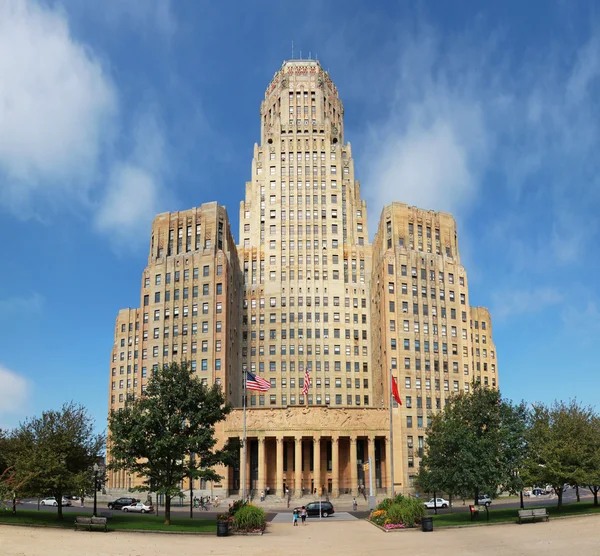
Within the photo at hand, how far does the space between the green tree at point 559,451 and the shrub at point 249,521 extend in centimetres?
2416

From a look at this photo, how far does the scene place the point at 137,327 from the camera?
119 metres

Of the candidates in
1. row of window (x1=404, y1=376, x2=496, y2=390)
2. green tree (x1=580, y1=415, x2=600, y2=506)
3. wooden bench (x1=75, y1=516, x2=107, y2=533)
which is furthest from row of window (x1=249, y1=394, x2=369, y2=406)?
wooden bench (x1=75, y1=516, x2=107, y2=533)

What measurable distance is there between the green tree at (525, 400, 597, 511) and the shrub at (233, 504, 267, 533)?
2416 centimetres

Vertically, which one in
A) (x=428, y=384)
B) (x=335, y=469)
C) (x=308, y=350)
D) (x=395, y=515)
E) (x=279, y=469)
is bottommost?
(x=335, y=469)

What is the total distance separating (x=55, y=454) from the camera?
47.1 meters

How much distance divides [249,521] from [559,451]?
90.8 ft

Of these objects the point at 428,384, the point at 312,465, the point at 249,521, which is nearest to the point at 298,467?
the point at 312,465

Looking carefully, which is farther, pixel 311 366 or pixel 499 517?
pixel 311 366

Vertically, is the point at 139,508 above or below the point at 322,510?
below

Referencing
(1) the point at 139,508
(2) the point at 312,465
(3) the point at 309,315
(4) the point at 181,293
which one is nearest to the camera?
(1) the point at 139,508

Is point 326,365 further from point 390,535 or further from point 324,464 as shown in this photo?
point 390,535

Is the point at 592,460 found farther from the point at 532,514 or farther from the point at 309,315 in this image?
the point at 309,315

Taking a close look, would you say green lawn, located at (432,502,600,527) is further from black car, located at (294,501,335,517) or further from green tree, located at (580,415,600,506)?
black car, located at (294,501,335,517)

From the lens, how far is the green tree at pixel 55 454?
4594 centimetres
